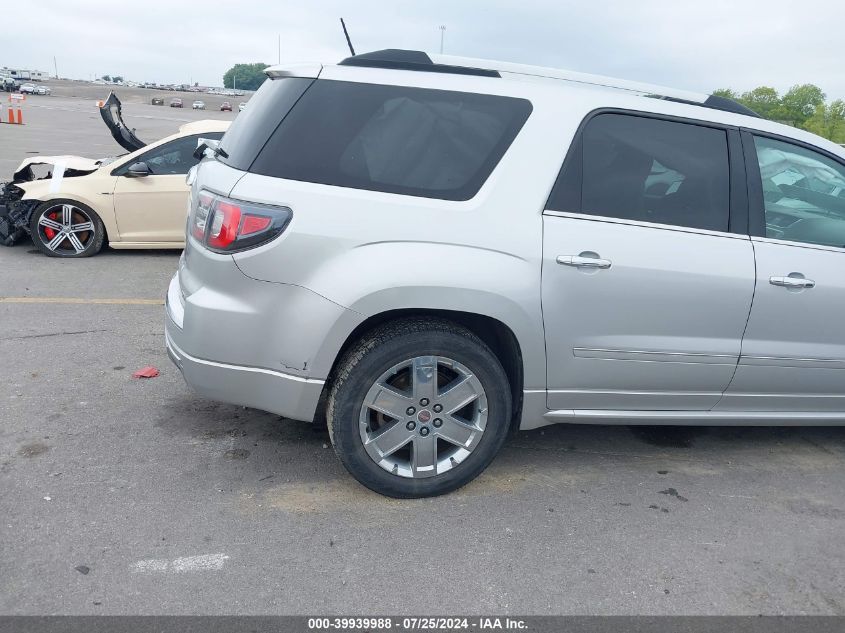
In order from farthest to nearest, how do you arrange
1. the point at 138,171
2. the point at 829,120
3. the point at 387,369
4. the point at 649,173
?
the point at 829,120
the point at 138,171
the point at 649,173
the point at 387,369

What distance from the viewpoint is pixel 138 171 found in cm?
780

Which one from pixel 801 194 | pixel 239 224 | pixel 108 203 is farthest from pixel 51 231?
pixel 801 194

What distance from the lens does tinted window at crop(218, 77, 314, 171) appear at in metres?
3.29

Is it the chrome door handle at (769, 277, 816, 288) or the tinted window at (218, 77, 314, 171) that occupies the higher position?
the tinted window at (218, 77, 314, 171)

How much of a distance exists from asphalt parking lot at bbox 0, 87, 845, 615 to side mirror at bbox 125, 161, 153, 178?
3557 millimetres

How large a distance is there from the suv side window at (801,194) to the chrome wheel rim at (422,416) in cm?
170

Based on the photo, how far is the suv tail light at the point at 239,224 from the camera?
3084 mm

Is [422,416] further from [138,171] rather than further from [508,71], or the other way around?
[138,171]

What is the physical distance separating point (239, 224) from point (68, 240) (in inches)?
221

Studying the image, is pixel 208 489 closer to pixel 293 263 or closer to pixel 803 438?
pixel 293 263

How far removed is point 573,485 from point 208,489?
177cm

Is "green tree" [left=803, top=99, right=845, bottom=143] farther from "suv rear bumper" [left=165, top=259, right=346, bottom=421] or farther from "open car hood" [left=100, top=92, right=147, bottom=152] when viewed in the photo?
"suv rear bumper" [left=165, top=259, right=346, bottom=421]

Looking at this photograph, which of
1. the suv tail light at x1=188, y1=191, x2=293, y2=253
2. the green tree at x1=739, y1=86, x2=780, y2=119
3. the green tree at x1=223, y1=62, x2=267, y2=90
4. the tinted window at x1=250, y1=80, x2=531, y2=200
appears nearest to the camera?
the suv tail light at x1=188, y1=191, x2=293, y2=253

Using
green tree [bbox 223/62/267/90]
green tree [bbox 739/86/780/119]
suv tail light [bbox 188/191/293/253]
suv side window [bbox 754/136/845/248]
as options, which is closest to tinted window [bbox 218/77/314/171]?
suv tail light [bbox 188/191/293/253]
